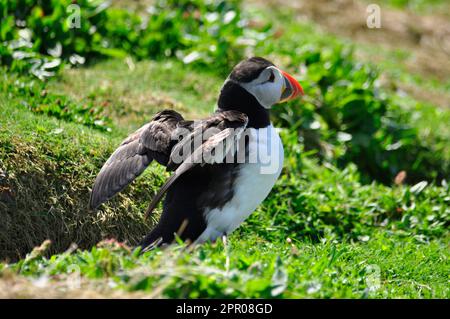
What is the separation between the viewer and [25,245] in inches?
202

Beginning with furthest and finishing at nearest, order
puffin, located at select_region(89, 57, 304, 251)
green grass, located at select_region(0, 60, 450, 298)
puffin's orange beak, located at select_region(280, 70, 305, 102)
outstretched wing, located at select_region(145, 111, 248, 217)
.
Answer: puffin's orange beak, located at select_region(280, 70, 305, 102) < puffin, located at select_region(89, 57, 304, 251) < outstretched wing, located at select_region(145, 111, 248, 217) < green grass, located at select_region(0, 60, 450, 298)

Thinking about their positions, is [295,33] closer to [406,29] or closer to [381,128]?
[381,128]

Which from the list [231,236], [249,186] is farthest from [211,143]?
[231,236]

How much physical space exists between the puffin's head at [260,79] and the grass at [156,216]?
3.20 feet

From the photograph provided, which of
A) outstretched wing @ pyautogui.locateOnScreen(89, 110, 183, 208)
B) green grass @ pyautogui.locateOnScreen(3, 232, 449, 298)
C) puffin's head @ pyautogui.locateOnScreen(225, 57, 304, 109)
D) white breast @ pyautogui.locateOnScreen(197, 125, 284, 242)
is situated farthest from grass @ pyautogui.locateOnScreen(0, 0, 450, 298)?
puffin's head @ pyautogui.locateOnScreen(225, 57, 304, 109)

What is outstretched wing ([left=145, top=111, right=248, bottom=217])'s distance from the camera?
4426 millimetres

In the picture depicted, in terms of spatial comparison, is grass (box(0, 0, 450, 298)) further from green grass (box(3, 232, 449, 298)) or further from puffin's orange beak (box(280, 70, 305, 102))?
puffin's orange beak (box(280, 70, 305, 102))

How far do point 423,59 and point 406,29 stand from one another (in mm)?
1176

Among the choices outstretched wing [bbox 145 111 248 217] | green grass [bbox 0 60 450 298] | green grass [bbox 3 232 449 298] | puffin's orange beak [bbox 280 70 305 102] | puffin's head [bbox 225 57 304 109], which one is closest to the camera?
green grass [bbox 3 232 449 298]

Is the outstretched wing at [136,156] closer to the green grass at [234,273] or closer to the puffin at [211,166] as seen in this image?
the puffin at [211,166]

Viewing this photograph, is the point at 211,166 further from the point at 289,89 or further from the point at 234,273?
the point at 234,273

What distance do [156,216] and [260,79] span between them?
1.29 meters

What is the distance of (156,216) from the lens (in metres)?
5.54

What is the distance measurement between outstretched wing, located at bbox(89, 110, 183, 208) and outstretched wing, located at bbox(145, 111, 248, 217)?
224 millimetres
